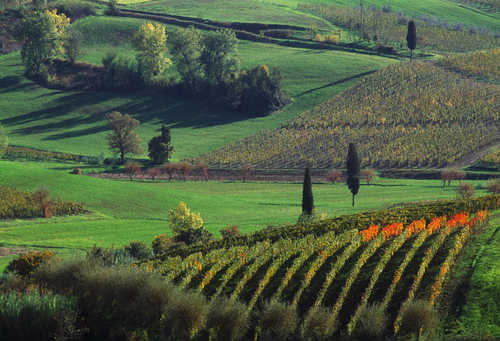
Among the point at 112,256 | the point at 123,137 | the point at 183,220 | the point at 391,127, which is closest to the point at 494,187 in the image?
the point at 183,220

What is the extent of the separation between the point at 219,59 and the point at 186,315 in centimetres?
14180

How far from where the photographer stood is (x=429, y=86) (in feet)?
561

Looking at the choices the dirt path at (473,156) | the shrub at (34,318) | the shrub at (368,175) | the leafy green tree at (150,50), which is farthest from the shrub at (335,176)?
the shrub at (34,318)

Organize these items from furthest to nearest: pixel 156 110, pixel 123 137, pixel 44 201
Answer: pixel 156 110 < pixel 123 137 < pixel 44 201

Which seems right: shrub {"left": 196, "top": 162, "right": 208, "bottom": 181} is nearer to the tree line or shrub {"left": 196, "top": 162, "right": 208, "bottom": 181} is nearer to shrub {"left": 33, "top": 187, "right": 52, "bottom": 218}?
shrub {"left": 33, "top": 187, "right": 52, "bottom": 218}

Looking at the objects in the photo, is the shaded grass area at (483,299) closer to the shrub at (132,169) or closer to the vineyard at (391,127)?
the vineyard at (391,127)

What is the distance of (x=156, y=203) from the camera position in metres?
101

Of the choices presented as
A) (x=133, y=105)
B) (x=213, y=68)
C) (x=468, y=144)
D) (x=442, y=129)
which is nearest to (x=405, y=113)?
(x=442, y=129)

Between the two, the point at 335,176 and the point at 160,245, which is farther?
the point at 335,176

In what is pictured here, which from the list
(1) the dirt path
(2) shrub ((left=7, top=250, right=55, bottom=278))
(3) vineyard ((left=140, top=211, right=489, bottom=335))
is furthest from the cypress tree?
(2) shrub ((left=7, top=250, right=55, bottom=278))

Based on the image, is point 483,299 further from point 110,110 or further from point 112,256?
point 110,110

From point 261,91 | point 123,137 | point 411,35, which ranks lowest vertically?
point 123,137

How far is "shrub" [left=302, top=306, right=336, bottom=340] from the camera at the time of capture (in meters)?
41.6

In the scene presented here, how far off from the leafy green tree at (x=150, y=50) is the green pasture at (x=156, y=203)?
218ft
